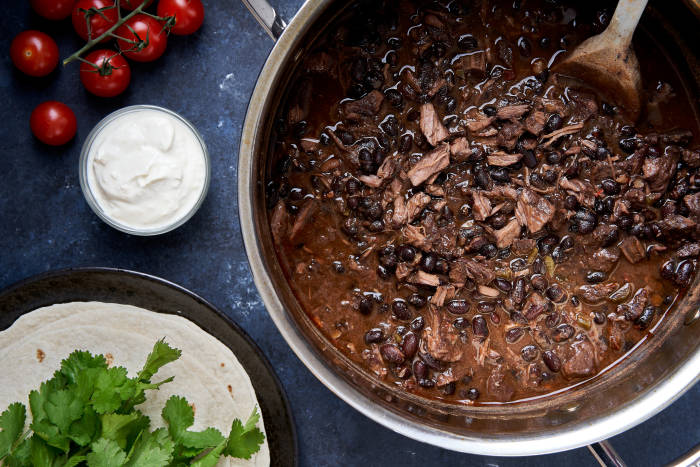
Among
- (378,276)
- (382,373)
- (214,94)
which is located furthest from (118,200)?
(382,373)

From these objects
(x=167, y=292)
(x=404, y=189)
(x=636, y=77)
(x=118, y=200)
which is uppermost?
(x=636, y=77)

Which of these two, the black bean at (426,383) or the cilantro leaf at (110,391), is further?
the black bean at (426,383)

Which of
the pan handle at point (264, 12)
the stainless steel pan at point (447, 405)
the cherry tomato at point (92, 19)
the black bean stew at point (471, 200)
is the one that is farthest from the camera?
the cherry tomato at point (92, 19)

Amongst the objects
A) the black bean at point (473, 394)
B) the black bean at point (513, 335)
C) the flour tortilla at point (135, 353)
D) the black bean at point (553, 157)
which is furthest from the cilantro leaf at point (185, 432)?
the black bean at point (553, 157)

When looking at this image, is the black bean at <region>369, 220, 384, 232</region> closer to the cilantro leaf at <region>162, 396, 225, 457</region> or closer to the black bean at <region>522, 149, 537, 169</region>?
the black bean at <region>522, 149, 537, 169</region>

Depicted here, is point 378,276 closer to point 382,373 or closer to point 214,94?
point 382,373

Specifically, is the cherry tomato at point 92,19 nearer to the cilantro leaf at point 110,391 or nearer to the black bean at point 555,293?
the cilantro leaf at point 110,391
